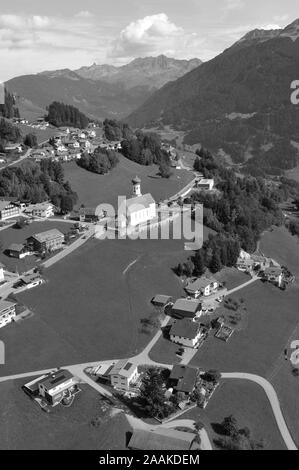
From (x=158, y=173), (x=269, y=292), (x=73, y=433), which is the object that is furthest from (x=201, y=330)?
(x=158, y=173)

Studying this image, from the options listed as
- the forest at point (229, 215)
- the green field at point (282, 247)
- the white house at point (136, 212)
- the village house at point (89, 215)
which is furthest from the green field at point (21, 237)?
the green field at point (282, 247)

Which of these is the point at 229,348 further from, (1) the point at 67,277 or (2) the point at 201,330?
(1) the point at 67,277

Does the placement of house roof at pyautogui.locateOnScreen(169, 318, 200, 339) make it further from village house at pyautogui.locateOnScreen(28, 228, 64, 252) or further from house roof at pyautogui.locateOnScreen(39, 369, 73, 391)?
village house at pyautogui.locateOnScreen(28, 228, 64, 252)

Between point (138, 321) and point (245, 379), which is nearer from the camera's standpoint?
point (245, 379)

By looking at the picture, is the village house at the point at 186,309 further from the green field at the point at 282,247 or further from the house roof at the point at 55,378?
the green field at the point at 282,247

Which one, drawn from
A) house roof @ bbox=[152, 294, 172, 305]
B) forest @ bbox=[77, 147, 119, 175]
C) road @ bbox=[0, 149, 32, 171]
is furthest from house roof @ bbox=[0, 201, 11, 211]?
house roof @ bbox=[152, 294, 172, 305]

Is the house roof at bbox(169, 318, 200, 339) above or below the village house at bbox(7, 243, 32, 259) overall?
below
